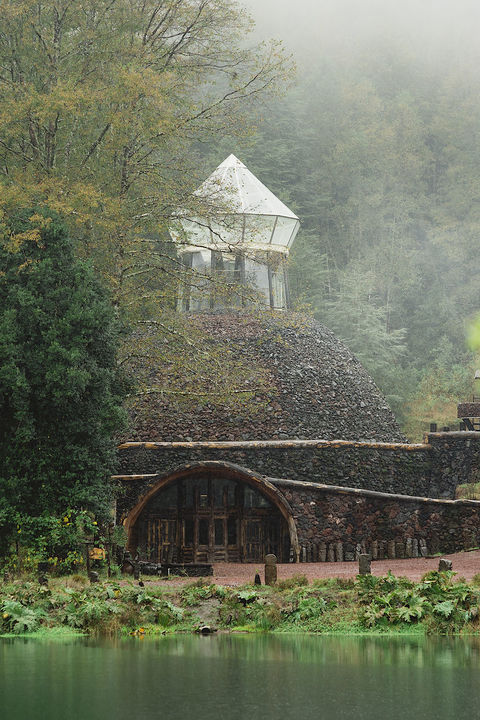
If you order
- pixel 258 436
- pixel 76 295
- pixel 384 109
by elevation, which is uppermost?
pixel 384 109

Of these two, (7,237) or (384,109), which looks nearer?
(7,237)

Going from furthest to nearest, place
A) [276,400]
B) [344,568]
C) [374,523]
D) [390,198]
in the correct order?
[390,198] < [276,400] < [374,523] < [344,568]

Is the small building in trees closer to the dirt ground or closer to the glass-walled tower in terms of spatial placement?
the dirt ground

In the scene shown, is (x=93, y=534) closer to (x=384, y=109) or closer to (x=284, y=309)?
(x=284, y=309)

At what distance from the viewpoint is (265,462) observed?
23.9 meters

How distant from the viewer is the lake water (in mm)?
6250

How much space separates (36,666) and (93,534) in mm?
10623

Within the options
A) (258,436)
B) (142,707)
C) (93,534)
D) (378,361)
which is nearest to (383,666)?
(142,707)

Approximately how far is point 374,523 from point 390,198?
1207 inches

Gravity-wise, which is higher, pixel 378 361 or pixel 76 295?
pixel 378 361

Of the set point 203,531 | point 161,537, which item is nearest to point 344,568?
point 203,531

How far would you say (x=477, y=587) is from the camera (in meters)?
11.5

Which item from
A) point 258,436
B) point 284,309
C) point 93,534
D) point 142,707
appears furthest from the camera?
point 284,309

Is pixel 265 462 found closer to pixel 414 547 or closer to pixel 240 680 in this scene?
pixel 414 547
